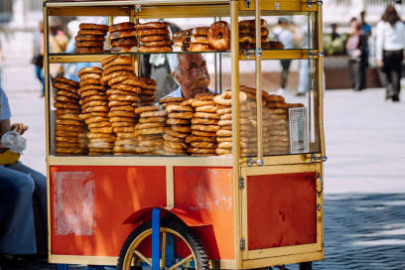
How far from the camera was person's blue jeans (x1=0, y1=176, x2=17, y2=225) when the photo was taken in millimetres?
5586

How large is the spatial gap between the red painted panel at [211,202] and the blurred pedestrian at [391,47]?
14.3 metres

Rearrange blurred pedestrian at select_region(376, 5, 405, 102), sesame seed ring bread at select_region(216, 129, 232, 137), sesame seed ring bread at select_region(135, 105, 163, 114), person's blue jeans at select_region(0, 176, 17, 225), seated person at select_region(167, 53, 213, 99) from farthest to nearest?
blurred pedestrian at select_region(376, 5, 405, 102)
person's blue jeans at select_region(0, 176, 17, 225)
seated person at select_region(167, 53, 213, 99)
sesame seed ring bread at select_region(135, 105, 163, 114)
sesame seed ring bread at select_region(216, 129, 232, 137)

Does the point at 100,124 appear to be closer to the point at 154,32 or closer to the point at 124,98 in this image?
the point at 124,98

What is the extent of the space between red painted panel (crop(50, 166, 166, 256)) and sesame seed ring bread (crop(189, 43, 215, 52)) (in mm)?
696

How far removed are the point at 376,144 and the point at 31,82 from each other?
1656 cm

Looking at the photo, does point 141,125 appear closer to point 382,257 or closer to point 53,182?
point 53,182

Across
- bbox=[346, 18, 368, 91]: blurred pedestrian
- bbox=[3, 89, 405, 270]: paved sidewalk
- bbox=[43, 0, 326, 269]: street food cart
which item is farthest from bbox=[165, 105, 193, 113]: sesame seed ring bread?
bbox=[346, 18, 368, 91]: blurred pedestrian

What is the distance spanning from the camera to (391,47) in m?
18.2

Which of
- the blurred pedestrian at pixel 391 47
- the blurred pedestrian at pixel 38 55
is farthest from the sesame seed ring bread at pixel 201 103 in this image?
the blurred pedestrian at pixel 38 55

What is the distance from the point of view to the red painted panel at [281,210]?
446cm

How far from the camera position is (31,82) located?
26031mm

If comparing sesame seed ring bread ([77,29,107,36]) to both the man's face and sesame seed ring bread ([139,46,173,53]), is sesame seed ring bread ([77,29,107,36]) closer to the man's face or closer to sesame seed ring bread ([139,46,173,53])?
sesame seed ring bread ([139,46,173,53])

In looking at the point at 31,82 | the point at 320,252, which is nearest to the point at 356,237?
the point at 320,252

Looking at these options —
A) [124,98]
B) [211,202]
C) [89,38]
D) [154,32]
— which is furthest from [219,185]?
[89,38]
